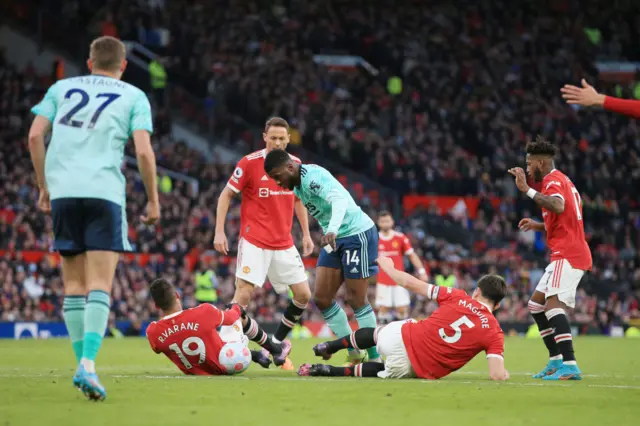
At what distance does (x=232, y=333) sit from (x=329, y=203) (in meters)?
1.54

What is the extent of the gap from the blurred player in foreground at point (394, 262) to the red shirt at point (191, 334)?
9.66 m

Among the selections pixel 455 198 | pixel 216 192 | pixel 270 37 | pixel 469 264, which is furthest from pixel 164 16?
pixel 469 264

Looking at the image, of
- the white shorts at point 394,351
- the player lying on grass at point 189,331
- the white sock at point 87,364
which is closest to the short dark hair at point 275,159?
the player lying on grass at point 189,331

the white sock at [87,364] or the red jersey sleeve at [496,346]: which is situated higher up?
the white sock at [87,364]

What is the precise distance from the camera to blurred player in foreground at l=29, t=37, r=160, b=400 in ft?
24.1

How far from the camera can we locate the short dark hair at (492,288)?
30.9 feet

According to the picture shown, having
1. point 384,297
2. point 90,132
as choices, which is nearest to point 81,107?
point 90,132

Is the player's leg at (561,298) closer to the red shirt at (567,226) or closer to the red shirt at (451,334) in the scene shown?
the red shirt at (567,226)

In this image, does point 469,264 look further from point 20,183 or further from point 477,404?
point 477,404

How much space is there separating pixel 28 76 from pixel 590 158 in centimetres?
1684

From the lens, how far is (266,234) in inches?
458

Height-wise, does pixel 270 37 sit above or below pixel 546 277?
above

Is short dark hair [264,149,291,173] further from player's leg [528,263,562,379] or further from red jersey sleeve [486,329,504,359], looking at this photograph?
player's leg [528,263,562,379]

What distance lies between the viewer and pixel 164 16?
3538 cm
